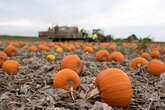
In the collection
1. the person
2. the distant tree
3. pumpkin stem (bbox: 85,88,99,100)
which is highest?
pumpkin stem (bbox: 85,88,99,100)

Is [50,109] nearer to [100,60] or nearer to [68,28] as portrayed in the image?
[100,60]

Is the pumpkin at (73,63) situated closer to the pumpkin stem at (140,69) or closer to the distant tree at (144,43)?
the pumpkin stem at (140,69)

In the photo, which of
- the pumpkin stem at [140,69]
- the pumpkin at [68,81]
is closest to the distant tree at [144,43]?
the pumpkin stem at [140,69]

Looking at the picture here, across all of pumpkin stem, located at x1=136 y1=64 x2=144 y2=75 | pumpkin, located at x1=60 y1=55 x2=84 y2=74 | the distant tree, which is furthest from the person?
pumpkin, located at x1=60 y1=55 x2=84 y2=74

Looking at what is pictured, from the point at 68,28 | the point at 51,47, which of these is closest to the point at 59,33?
the point at 68,28

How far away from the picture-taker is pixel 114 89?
4504 mm

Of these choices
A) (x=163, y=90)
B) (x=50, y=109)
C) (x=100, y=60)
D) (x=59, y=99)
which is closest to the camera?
(x=50, y=109)

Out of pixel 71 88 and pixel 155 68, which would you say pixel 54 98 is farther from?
pixel 155 68

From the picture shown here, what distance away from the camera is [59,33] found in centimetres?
3612

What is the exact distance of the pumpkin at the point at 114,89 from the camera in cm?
448

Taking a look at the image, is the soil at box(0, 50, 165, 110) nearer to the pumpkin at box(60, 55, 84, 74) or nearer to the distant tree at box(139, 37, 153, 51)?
the pumpkin at box(60, 55, 84, 74)

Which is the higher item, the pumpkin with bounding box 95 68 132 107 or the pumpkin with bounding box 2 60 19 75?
the pumpkin with bounding box 95 68 132 107

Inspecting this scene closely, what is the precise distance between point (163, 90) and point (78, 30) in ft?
104

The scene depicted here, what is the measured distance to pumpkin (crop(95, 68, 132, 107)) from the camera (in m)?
4.48
